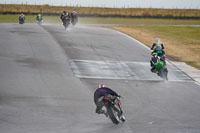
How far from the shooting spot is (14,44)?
3581cm

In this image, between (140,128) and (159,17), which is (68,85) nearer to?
(140,128)

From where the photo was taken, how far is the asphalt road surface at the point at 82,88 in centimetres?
1542

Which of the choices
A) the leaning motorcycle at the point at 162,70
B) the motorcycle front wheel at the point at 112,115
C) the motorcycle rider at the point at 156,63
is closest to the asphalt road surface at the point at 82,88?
the motorcycle front wheel at the point at 112,115

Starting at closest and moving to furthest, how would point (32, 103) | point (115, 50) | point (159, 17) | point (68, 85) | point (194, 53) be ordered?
1. point (32, 103)
2. point (68, 85)
3. point (115, 50)
4. point (194, 53)
5. point (159, 17)

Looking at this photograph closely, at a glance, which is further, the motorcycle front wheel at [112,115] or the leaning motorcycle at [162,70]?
the leaning motorcycle at [162,70]

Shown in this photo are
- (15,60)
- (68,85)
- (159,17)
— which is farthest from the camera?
(159,17)

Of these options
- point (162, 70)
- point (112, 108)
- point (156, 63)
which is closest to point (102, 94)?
point (112, 108)

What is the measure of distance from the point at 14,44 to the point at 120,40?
31.6ft

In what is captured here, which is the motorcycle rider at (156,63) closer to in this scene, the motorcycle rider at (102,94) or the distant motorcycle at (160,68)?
the distant motorcycle at (160,68)

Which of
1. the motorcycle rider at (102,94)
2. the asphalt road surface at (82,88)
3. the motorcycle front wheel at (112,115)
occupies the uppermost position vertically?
the motorcycle rider at (102,94)

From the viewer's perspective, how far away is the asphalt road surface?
15422mm

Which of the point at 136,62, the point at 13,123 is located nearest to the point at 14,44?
the point at 136,62

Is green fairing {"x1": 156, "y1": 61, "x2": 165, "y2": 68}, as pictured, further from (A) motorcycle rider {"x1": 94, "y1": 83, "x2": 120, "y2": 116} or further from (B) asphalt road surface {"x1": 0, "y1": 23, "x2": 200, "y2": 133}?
(A) motorcycle rider {"x1": 94, "y1": 83, "x2": 120, "y2": 116}

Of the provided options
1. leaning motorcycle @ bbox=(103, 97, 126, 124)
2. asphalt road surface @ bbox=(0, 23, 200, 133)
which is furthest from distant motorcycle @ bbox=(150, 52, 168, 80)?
leaning motorcycle @ bbox=(103, 97, 126, 124)
